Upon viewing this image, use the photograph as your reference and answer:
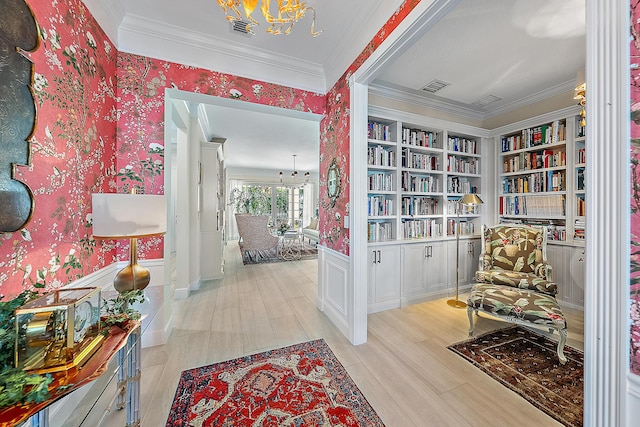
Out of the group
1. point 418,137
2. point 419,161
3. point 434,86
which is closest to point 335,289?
point 419,161

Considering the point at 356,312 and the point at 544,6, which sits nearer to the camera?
the point at 544,6

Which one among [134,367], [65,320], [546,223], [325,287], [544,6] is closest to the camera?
[65,320]

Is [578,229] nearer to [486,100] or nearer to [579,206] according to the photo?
[579,206]

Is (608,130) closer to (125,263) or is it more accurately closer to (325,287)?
(325,287)

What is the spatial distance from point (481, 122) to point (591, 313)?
3.99 metres

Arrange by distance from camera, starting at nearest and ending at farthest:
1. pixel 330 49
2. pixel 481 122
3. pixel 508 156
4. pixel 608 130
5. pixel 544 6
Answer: pixel 608 130 < pixel 544 6 < pixel 330 49 < pixel 508 156 < pixel 481 122

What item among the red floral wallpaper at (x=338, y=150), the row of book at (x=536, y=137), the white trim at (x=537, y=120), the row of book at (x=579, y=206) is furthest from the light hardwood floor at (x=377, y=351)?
the white trim at (x=537, y=120)

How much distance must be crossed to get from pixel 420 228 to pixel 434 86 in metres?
1.88

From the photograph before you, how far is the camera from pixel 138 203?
1.37 m

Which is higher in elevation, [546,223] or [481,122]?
[481,122]

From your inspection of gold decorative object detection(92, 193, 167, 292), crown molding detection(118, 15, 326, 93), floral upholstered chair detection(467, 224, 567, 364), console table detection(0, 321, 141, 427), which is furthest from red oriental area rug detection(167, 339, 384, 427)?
crown molding detection(118, 15, 326, 93)

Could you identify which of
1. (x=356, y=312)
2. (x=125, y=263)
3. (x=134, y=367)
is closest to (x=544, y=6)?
(x=356, y=312)

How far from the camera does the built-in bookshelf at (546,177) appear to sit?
2748 millimetres

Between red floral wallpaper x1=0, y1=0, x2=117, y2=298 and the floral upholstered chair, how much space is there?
3.16 m
